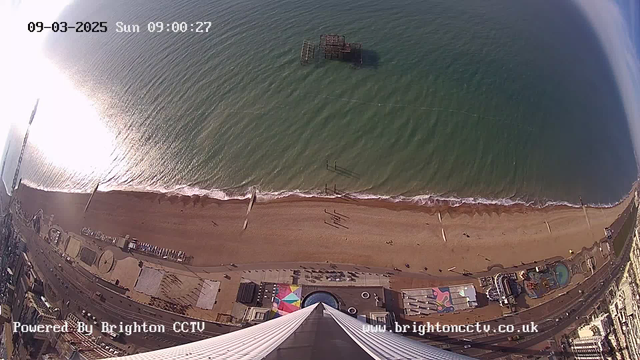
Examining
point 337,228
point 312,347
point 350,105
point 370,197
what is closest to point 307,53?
point 350,105

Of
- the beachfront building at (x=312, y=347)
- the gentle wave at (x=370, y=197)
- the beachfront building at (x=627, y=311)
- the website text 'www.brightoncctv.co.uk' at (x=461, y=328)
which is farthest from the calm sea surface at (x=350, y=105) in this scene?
the beachfront building at (x=312, y=347)

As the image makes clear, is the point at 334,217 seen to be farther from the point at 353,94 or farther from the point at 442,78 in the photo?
the point at 442,78

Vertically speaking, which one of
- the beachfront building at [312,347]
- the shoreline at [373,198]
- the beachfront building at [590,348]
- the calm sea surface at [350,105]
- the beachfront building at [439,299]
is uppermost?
the calm sea surface at [350,105]

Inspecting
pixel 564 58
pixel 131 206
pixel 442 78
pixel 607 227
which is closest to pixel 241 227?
pixel 131 206

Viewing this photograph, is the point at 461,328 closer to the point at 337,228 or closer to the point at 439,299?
the point at 439,299

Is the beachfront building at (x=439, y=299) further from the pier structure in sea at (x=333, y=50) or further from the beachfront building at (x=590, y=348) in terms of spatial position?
the pier structure in sea at (x=333, y=50)

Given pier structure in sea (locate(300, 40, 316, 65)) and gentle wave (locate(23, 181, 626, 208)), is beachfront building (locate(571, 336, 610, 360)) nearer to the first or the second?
gentle wave (locate(23, 181, 626, 208))

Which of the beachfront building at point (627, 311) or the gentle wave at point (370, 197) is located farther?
the gentle wave at point (370, 197)
